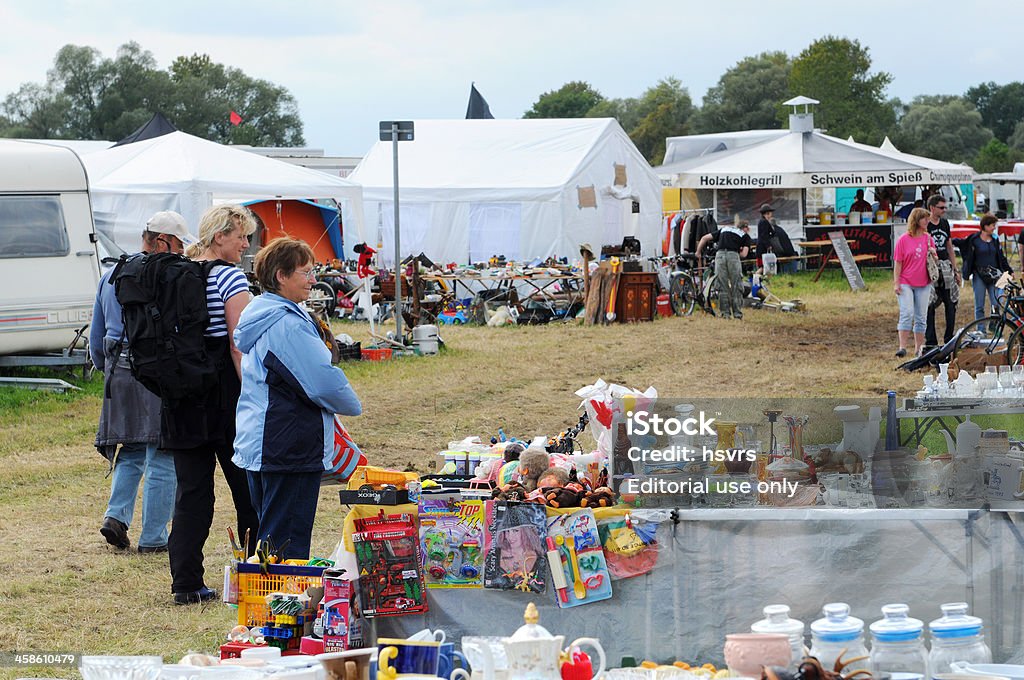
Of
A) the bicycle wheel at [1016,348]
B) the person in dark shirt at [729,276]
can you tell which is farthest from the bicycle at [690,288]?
the bicycle wheel at [1016,348]

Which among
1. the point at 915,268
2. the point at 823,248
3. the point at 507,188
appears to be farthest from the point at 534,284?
the point at 823,248

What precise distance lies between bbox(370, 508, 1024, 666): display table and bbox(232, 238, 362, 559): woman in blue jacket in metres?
0.72

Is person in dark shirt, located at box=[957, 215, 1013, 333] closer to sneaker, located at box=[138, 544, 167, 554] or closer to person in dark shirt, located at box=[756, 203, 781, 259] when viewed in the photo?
person in dark shirt, located at box=[756, 203, 781, 259]

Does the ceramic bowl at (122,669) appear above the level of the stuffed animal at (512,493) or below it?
below

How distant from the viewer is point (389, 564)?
158 inches

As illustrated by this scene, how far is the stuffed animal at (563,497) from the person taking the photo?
3.99m

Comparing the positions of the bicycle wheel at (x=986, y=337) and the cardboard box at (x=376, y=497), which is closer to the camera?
the cardboard box at (x=376, y=497)

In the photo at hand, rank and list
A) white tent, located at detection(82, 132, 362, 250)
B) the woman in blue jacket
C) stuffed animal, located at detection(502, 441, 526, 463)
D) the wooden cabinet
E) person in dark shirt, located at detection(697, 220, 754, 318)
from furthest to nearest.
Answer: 1. person in dark shirt, located at detection(697, 220, 754, 318)
2. the wooden cabinet
3. white tent, located at detection(82, 132, 362, 250)
4. stuffed animal, located at detection(502, 441, 526, 463)
5. the woman in blue jacket

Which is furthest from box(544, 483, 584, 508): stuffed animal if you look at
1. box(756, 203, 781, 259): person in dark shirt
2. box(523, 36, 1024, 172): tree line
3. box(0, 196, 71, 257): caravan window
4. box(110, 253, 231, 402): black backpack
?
Result: box(523, 36, 1024, 172): tree line

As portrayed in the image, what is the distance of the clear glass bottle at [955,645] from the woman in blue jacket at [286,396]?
222 centimetres

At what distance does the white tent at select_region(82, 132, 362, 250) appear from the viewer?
17.0 metres

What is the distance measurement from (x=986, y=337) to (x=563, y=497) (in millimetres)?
8232

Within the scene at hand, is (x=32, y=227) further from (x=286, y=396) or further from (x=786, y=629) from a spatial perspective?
(x=786, y=629)

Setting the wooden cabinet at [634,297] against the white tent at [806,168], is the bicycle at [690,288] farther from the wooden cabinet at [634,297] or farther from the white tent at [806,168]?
the white tent at [806,168]
